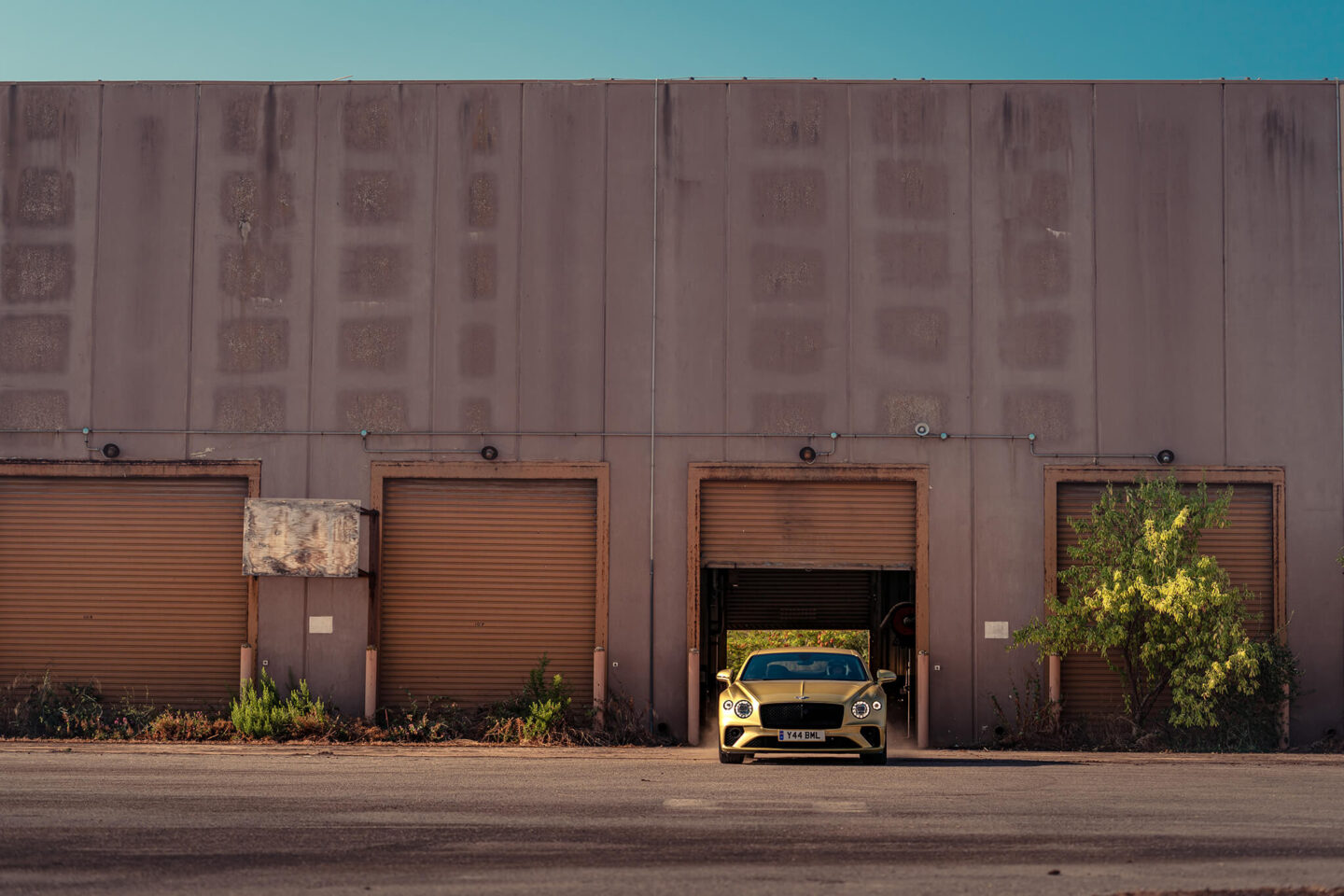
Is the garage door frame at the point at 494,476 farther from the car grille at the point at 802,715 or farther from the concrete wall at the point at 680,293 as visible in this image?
the car grille at the point at 802,715

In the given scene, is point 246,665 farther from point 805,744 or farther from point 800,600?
point 800,600

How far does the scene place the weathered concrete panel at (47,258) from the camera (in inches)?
846

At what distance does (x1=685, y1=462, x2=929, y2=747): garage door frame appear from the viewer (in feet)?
68.2

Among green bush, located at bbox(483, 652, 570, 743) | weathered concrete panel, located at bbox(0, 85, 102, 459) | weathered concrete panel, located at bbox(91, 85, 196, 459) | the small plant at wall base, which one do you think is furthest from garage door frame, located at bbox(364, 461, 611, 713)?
the small plant at wall base

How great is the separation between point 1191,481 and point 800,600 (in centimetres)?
1124

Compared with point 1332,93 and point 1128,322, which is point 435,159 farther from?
point 1332,93

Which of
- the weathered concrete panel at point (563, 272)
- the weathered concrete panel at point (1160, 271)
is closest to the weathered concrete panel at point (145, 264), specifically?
the weathered concrete panel at point (563, 272)


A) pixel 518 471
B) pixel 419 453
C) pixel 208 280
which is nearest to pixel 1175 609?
pixel 518 471

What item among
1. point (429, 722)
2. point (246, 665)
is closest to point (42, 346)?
point (246, 665)

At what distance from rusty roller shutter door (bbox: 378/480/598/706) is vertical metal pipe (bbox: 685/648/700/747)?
64.2 inches

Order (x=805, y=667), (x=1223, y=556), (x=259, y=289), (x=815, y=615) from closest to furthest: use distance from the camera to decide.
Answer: (x=805, y=667) → (x=1223, y=556) → (x=259, y=289) → (x=815, y=615)

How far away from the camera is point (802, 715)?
51.2 feet

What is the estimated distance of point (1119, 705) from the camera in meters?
20.9

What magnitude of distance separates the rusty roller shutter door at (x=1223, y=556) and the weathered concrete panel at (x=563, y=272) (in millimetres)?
7061
